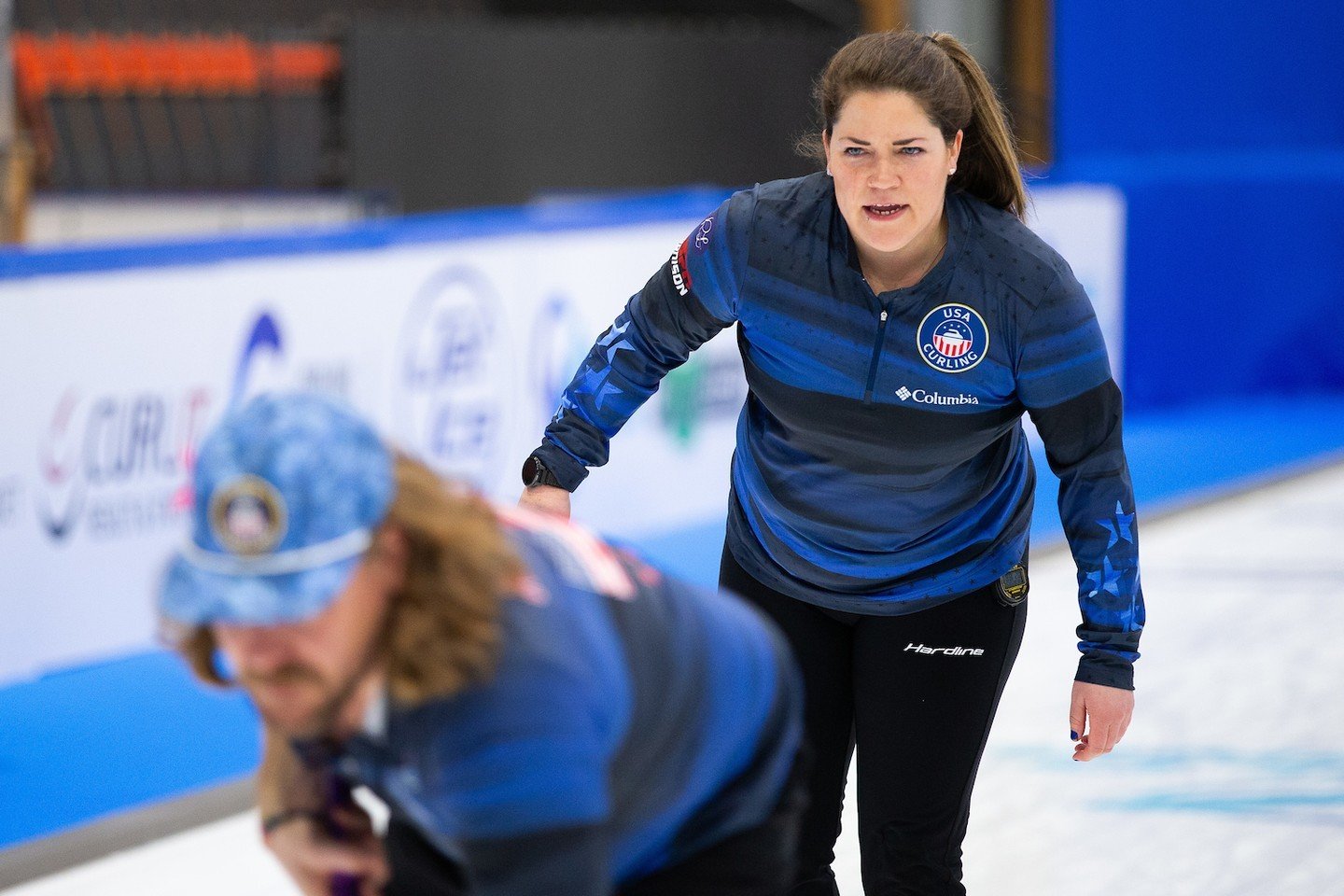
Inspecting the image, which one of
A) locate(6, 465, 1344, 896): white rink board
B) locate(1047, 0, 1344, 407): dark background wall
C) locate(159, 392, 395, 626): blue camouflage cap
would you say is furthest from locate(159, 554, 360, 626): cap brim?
locate(1047, 0, 1344, 407): dark background wall

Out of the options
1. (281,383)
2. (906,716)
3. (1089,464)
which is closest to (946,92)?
(1089,464)

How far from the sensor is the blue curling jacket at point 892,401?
2.41 metres

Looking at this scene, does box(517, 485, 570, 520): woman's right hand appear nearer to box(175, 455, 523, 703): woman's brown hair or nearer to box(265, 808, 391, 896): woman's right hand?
box(265, 808, 391, 896): woman's right hand

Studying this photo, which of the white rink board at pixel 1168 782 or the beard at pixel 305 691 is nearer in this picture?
the beard at pixel 305 691

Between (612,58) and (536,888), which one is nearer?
(536,888)

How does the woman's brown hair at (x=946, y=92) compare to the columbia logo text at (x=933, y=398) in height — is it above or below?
above

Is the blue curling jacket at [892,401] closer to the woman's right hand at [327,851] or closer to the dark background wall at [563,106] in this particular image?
the woman's right hand at [327,851]

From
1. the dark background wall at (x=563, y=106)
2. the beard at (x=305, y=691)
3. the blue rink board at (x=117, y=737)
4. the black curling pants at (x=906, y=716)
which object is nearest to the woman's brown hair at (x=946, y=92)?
the black curling pants at (x=906, y=716)

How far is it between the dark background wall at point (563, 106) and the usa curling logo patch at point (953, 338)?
8.51 m

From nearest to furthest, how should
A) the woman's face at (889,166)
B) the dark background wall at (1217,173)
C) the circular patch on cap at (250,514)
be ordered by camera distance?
the circular patch on cap at (250,514), the woman's face at (889,166), the dark background wall at (1217,173)

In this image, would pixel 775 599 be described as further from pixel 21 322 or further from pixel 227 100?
pixel 227 100

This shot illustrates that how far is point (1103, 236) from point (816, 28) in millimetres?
3928

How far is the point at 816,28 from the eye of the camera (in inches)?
514

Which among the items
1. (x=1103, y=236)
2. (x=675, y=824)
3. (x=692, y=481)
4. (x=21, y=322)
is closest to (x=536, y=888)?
(x=675, y=824)
